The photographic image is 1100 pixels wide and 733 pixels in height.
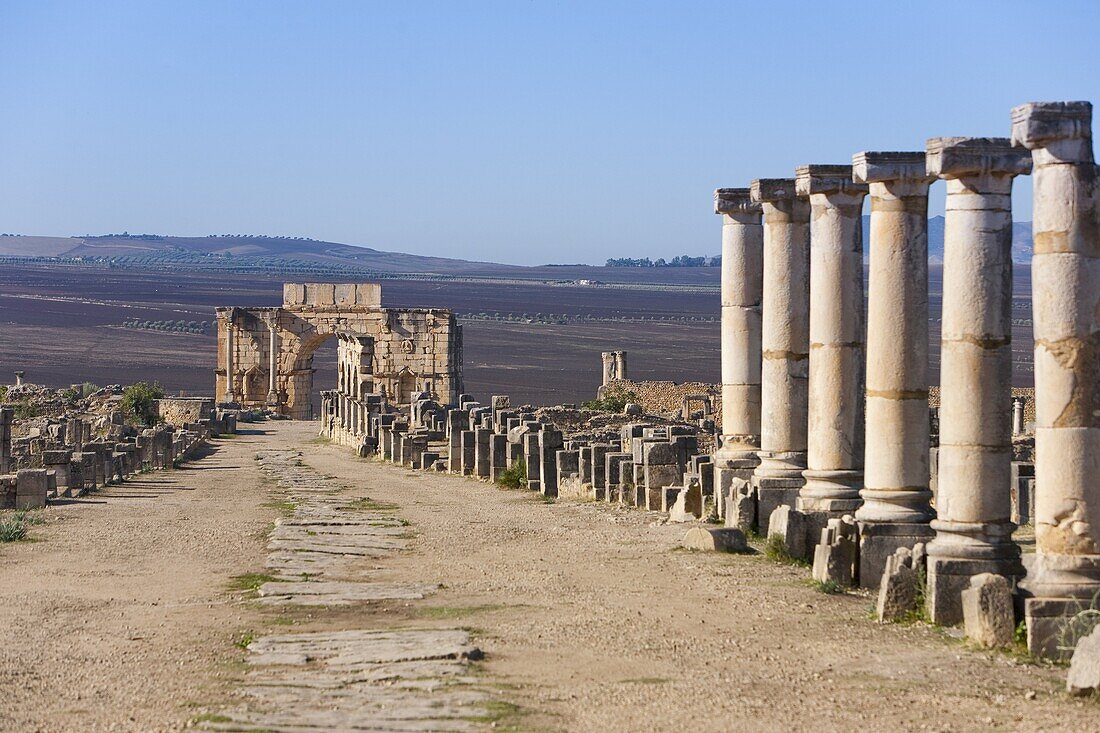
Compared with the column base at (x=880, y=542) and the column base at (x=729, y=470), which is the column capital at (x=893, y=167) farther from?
the column base at (x=729, y=470)

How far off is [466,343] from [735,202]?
93.1 m

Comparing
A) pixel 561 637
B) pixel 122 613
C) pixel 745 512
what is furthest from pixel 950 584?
pixel 122 613

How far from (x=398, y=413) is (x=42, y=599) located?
27.7m

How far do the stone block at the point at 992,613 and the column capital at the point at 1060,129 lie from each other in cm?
281

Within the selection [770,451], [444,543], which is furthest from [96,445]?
[770,451]

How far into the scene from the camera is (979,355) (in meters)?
13.3

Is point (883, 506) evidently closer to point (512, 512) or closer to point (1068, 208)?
point (1068, 208)

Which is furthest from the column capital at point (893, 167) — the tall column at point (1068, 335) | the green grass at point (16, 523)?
the green grass at point (16, 523)

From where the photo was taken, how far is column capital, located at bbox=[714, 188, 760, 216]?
19.4m

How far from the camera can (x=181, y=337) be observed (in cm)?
11556

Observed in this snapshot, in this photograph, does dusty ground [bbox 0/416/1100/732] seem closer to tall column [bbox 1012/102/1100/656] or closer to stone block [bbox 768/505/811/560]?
stone block [bbox 768/505/811/560]

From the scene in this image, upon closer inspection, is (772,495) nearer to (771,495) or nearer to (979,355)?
(771,495)

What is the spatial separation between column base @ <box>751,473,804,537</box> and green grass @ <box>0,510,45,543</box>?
7604 millimetres

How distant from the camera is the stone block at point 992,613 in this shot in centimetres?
1209
